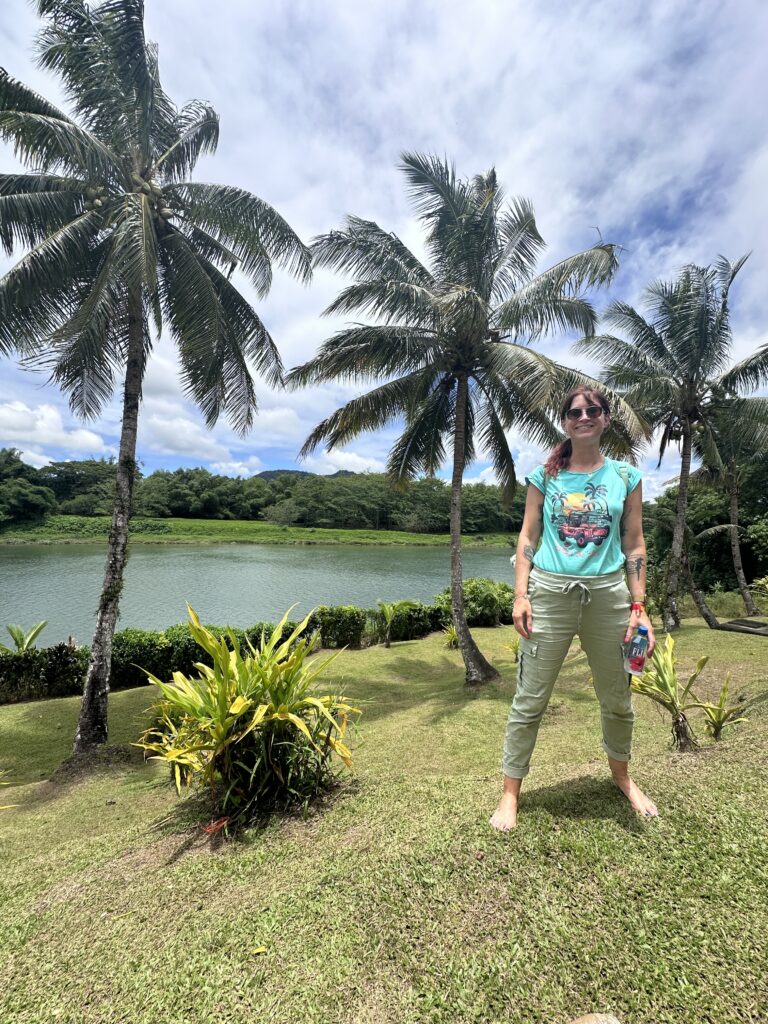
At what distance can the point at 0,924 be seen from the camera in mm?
1898

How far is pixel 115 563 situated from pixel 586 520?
18.0 ft

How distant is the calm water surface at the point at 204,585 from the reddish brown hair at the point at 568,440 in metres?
13.6

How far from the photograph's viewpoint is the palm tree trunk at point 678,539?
10.6m

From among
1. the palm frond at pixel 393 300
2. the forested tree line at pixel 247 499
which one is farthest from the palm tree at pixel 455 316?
the forested tree line at pixel 247 499

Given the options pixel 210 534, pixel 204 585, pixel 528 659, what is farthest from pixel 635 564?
pixel 210 534

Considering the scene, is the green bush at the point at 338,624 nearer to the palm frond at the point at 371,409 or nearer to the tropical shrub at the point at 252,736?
the palm frond at the point at 371,409

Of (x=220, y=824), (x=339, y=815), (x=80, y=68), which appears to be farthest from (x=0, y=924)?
(x=80, y=68)

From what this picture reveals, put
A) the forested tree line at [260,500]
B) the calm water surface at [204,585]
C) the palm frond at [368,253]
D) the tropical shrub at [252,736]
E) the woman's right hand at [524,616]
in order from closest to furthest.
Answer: the woman's right hand at [524,616] < the tropical shrub at [252,736] < the palm frond at [368,253] < the calm water surface at [204,585] < the forested tree line at [260,500]

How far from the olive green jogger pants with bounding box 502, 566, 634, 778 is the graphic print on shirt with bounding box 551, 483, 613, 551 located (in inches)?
6.5

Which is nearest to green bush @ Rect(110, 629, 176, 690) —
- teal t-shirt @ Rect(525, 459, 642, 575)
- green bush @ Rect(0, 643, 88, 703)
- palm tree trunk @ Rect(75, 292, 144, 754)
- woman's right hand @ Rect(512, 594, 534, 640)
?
green bush @ Rect(0, 643, 88, 703)

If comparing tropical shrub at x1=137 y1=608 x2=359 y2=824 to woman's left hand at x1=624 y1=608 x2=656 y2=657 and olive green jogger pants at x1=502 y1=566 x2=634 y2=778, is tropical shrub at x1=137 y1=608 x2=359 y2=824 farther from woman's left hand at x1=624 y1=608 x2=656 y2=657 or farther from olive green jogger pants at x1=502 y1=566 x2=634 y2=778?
woman's left hand at x1=624 y1=608 x2=656 y2=657

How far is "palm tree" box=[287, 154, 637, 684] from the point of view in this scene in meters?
7.18

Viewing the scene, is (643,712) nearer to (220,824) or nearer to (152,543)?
(220,824)

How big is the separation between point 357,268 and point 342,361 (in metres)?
1.55
